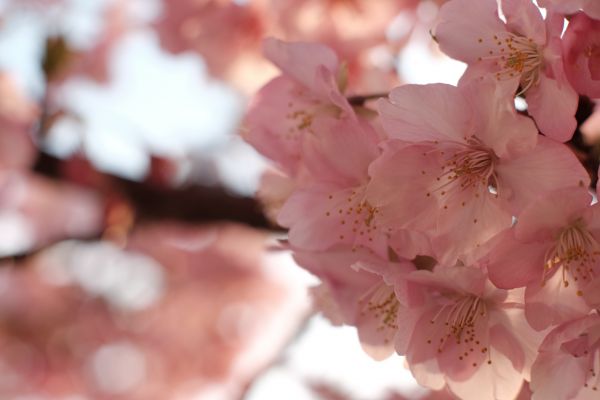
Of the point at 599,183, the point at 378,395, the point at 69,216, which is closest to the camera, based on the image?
the point at 599,183

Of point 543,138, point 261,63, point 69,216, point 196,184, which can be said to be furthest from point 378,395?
point 69,216

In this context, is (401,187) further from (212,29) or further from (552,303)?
(212,29)

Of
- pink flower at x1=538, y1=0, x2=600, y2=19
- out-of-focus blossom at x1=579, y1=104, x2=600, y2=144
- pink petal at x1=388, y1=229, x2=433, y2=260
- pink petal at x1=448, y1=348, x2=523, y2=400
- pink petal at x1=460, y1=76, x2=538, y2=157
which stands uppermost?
pink flower at x1=538, y1=0, x2=600, y2=19

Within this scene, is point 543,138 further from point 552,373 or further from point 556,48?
point 552,373

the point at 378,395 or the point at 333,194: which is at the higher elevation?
the point at 333,194

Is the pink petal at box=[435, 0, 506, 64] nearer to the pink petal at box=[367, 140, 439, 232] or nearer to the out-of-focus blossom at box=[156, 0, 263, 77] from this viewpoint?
the pink petal at box=[367, 140, 439, 232]

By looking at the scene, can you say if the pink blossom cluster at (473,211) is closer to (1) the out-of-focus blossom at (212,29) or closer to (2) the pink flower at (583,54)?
(2) the pink flower at (583,54)

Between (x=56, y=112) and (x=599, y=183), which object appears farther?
(x=56, y=112)

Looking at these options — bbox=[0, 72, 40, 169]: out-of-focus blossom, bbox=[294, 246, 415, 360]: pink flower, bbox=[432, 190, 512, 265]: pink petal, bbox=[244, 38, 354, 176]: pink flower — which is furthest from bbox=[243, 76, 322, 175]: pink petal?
bbox=[0, 72, 40, 169]: out-of-focus blossom

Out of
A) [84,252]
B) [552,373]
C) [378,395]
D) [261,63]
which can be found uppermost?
[552,373]
